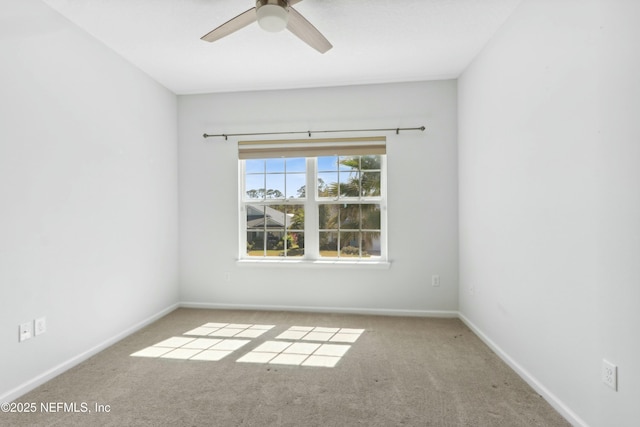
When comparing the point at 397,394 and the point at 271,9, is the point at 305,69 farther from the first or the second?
the point at 397,394

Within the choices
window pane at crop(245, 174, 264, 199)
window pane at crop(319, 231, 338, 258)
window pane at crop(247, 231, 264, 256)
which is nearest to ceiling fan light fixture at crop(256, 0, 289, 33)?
window pane at crop(245, 174, 264, 199)

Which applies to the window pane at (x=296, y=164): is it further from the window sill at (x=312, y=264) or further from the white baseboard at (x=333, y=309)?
the white baseboard at (x=333, y=309)

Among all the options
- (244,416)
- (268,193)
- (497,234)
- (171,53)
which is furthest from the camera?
(268,193)

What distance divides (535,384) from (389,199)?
80.4 inches

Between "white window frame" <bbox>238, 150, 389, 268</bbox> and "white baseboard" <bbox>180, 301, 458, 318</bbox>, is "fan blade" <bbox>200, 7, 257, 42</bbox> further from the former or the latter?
"white baseboard" <bbox>180, 301, 458, 318</bbox>

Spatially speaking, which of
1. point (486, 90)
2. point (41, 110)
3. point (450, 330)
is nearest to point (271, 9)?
point (41, 110)

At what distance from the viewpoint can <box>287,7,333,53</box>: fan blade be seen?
1917 millimetres

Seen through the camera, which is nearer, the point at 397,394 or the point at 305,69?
the point at 397,394

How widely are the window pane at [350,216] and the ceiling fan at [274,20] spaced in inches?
73.8

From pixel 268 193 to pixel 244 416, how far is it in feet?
8.03

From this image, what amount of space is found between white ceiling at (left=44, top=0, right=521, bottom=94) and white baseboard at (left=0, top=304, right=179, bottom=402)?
2.58m

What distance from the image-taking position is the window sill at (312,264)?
3457 mm

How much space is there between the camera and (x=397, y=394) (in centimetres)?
199

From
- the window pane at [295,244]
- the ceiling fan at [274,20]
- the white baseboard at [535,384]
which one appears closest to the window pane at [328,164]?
the window pane at [295,244]
